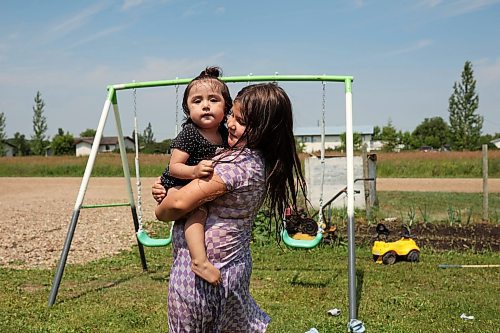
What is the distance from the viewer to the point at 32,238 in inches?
434

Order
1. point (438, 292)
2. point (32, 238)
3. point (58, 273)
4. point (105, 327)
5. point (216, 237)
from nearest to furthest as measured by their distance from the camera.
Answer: point (216, 237) < point (105, 327) < point (58, 273) < point (438, 292) < point (32, 238)

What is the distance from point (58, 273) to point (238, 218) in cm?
407

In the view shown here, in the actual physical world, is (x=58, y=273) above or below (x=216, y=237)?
below

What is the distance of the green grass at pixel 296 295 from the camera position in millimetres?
5098

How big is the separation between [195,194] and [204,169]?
10cm

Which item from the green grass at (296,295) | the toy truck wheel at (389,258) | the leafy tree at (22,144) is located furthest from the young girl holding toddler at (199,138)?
the leafy tree at (22,144)

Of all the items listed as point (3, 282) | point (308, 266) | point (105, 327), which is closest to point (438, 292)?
point (308, 266)

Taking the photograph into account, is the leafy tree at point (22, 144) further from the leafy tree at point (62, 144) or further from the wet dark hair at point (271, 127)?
the wet dark hair at point (271, 127)

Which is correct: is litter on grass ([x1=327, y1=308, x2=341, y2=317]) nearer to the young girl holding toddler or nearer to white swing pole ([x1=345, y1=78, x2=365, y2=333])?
white swing pole ([x1=345, y1=78, x2=365, y2=333])

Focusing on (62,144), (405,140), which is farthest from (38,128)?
(405,140)

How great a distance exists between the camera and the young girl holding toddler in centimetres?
225

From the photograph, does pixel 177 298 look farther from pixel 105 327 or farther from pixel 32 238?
pixel 32 238

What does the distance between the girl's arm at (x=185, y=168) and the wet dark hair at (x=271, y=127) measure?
0.68 ft

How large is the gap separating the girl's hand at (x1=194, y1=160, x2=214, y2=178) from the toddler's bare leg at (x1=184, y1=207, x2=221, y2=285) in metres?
0.14
